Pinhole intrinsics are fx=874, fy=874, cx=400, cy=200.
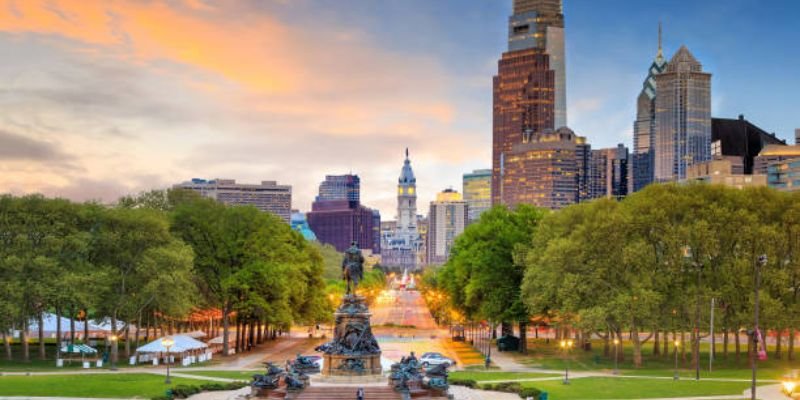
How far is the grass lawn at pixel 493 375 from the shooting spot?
2564 inches

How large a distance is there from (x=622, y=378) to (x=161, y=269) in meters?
38.1

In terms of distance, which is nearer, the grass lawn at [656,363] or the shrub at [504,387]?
→ the shrub at [504,387]

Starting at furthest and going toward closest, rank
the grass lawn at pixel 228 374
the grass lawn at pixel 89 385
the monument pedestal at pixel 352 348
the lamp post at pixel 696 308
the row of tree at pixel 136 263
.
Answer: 1. the row of tree at pixel 136 263
2. the lamp post at pixel 696 308
3. the grass lawn at pixel 228 374
4. the monument pedestal at pixel 352 348
5. the grass lawn at pixel 89 385

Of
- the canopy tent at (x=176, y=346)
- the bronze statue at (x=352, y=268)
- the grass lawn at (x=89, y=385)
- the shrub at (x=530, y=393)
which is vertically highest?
the bronze statue at (x=352, y=268)

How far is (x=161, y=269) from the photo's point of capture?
7312 cm

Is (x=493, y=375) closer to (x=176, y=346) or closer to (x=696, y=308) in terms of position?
(x=696, y=308)

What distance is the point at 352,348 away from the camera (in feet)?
181

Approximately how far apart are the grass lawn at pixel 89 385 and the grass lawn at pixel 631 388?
24.6 m

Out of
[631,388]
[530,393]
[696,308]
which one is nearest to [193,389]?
[530,393]

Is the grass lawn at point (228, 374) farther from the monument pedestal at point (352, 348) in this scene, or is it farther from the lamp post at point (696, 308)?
the lamp post at point (696, 308)

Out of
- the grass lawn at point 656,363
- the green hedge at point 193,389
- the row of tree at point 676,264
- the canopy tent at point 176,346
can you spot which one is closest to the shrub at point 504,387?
the grass lawn at point 656,363

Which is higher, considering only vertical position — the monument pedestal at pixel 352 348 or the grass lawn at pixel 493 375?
the monument pedestal at pixel 352 348

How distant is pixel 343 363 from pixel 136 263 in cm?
2758

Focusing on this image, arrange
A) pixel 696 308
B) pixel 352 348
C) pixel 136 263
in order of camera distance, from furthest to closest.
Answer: pixel 136 263, pixel 696 308, pixel 352 348
